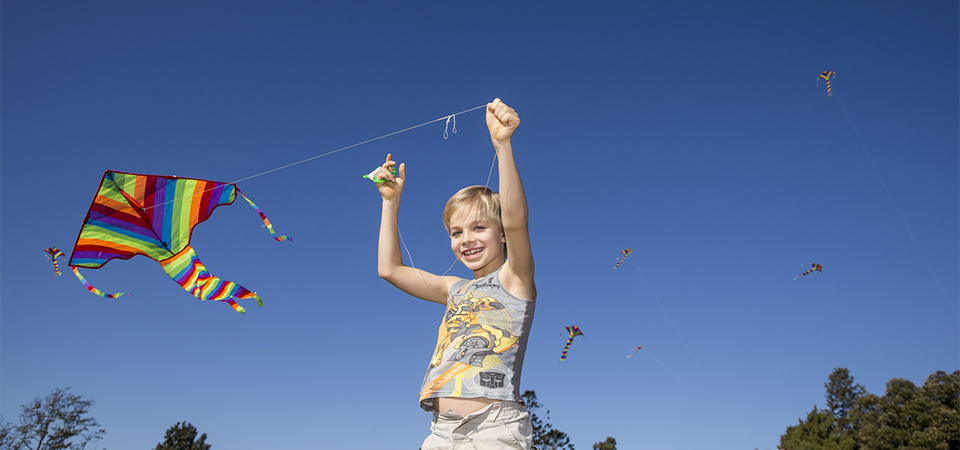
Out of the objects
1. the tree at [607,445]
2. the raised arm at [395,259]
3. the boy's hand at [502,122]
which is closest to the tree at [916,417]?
the tree at [607,445]

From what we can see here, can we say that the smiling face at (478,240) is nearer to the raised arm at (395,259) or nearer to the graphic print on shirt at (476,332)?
the graphic print on shirt at (476,332)

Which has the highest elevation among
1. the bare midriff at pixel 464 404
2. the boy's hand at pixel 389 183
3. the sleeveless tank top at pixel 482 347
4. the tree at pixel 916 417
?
the tree at pixel 916 417

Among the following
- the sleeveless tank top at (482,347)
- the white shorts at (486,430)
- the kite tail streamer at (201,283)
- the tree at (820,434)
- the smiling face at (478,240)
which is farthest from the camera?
the tree at (820,434)

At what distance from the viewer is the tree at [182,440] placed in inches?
1687

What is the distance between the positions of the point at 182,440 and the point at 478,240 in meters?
49.9

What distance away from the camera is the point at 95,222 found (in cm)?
348

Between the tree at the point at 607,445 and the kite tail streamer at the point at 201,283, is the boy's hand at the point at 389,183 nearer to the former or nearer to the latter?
the kite tail streamer at the point at 201,283

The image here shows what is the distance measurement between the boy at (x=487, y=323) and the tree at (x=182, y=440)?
49083 mm

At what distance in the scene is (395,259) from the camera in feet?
9.99

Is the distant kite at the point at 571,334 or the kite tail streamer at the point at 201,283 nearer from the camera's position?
the kite tail streamer at the point at 201,283

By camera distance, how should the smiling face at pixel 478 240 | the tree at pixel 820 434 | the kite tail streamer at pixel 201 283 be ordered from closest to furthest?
the smiling face at pixel 478 240
the kite tail streamer at pixel 201 283
the tree at pixel 820 434

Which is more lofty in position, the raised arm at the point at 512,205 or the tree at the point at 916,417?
the tree at the point at 916,417

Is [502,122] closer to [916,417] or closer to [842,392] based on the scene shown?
[916,417]

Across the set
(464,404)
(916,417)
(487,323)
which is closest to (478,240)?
(487,323)
